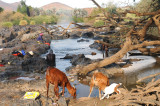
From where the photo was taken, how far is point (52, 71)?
691 centimetres

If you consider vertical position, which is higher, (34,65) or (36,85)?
(36,85)

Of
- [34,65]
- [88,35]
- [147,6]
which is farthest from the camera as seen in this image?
[88,35]

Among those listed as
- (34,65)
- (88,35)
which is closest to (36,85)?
(34,65)

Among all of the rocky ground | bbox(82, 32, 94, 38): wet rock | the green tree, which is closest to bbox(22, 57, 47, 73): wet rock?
the rocky ground

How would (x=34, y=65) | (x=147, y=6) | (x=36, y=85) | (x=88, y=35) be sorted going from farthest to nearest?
(x=88, y=35) < (x=34, y=65) < (x=147, y=6) < (x=36, y=85)

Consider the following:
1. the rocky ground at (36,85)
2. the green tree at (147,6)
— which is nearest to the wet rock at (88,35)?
the rocky ground at (36,85)

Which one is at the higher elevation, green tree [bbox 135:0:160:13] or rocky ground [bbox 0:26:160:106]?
green tree [bbox 135:0:160:13]

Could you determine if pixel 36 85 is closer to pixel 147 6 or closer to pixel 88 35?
pixel 147 6

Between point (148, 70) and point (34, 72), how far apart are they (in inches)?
283

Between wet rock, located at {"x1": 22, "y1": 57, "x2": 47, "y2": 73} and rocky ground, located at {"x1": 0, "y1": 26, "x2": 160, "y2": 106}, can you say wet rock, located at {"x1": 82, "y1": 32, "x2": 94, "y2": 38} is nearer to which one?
rocky ground, located at {"x1": 0, "y1": 26, "x2": 160, "y2": 106}

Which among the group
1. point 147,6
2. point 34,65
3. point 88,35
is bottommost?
point 34,65

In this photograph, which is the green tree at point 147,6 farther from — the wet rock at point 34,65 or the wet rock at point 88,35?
the wet rock at point 88,35

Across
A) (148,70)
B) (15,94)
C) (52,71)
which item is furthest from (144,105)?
(148,70)

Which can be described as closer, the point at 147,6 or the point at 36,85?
the point at 36,85
